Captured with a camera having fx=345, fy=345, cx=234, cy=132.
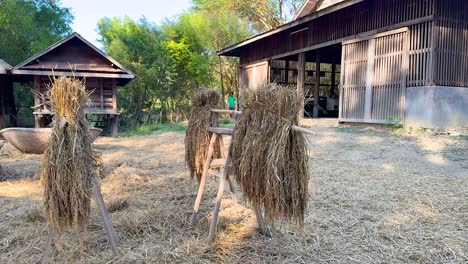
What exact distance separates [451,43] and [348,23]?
9.81ft

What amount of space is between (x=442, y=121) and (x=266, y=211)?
696cm

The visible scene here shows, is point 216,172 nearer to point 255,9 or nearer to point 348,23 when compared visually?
point 348,23

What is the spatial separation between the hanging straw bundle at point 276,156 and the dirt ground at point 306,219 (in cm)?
39

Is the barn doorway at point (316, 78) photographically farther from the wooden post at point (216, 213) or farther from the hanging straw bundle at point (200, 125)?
the wooden post at point (216, 213)

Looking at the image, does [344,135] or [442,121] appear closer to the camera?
[442,121]

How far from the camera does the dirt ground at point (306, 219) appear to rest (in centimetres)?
276

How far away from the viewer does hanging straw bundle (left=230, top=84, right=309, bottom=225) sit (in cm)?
232

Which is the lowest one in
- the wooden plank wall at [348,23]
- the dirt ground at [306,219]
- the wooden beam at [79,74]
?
the dirt ground at [306,219]

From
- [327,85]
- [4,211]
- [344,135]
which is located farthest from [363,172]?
[327,85]

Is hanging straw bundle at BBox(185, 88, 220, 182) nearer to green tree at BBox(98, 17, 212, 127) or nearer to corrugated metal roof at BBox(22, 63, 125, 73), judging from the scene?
corrugated metal roof at BBox(22, 63, 125, 73)

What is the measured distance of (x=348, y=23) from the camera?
1004 cm

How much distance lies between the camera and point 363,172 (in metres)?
5.38

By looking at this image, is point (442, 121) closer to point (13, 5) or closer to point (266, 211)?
point (266, 211)

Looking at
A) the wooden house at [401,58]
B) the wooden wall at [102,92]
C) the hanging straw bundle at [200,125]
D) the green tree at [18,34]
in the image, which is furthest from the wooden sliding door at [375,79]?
the green tree at [18,34]
